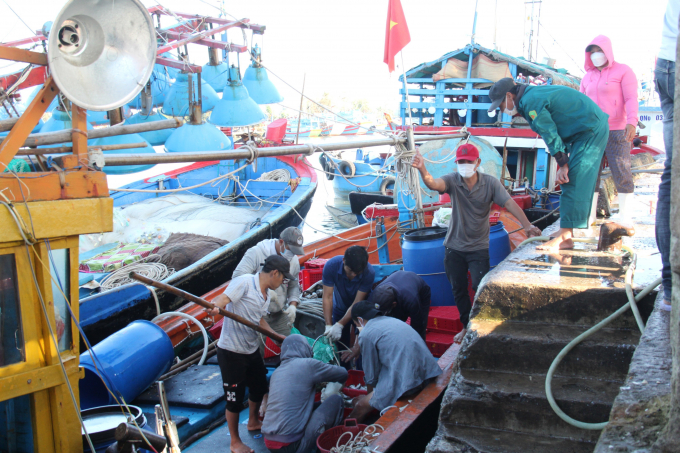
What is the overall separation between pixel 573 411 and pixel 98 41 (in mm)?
3171

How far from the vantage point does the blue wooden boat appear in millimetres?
6316

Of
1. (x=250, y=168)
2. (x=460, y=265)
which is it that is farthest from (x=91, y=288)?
(x=250, y=168)

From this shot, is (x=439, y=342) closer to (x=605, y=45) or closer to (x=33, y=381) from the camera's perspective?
(x=605, y=45)

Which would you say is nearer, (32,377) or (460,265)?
(32,377)

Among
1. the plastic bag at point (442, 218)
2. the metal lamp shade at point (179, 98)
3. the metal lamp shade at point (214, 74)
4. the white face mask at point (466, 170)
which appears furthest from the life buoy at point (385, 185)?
the white face mask at point (466, 170)

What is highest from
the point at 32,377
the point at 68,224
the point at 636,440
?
the point at 68,224

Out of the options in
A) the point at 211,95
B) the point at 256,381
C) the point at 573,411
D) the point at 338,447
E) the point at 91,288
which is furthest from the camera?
the point at 211,95

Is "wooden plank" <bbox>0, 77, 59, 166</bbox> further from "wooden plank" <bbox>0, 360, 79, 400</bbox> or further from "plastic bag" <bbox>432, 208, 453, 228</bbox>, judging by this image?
"plastic bag" <bbox>432, 208, 453, 228</bbox>

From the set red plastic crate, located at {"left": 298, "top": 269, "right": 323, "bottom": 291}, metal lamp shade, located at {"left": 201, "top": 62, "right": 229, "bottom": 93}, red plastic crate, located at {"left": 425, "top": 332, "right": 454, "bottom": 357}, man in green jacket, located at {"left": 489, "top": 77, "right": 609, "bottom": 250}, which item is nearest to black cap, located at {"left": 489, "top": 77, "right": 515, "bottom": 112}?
man in green jacket, located at {"left": 489, "top": 77, "right": 609, "bottom": 250}

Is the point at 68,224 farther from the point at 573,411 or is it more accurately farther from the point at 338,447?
the point at 573,411

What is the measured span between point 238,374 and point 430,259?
2.27m

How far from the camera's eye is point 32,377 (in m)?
2.73

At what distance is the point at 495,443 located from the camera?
2555 mm

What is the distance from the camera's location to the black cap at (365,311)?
13.7 feet
